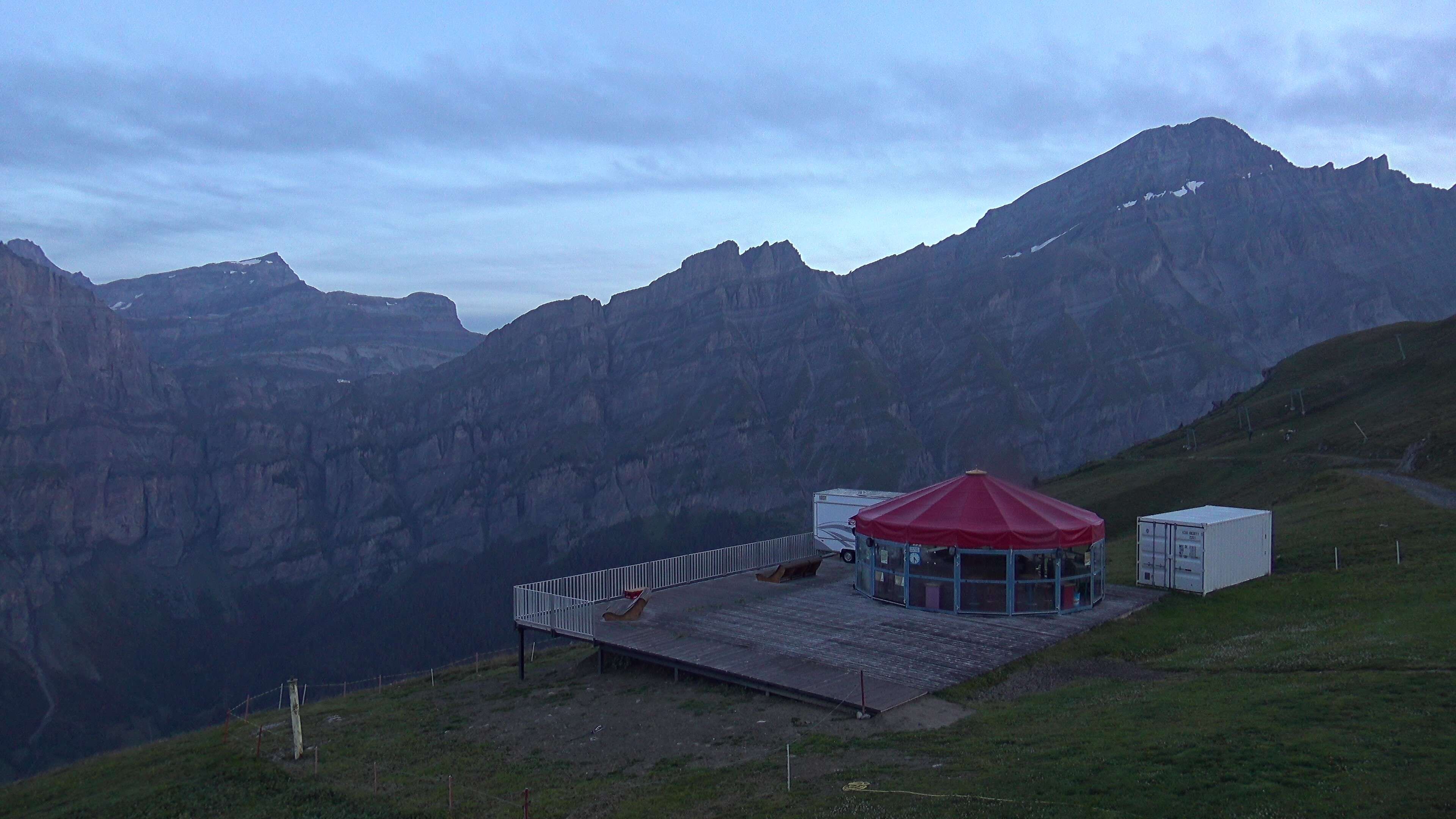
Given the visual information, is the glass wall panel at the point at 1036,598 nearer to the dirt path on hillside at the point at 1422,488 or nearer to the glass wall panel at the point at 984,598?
the glass wall panel at the point at 984,598

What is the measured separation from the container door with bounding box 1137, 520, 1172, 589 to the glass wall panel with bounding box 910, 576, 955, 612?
284 inches

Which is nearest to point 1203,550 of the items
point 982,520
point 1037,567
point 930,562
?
point 1037,567

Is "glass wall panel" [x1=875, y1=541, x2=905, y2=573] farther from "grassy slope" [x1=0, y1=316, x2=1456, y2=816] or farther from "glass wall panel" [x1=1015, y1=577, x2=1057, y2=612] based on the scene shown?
"grassy slope" [x1=0, y1=316, x2=1456, y2=816]

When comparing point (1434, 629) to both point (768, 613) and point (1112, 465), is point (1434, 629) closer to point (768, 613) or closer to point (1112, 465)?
point (768, 613)

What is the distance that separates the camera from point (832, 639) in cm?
2761

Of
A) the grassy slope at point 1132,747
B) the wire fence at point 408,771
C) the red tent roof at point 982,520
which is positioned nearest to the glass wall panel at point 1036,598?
the red tent roof at point 982,520

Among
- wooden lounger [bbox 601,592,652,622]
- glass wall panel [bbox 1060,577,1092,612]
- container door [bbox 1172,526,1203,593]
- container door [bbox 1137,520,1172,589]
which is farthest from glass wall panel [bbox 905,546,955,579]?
wooden lounger [bbox 601,592,652,622]

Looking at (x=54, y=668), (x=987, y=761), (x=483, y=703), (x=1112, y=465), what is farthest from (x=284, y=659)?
(x=987, y=761)

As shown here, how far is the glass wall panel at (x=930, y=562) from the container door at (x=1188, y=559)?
754 centimetres

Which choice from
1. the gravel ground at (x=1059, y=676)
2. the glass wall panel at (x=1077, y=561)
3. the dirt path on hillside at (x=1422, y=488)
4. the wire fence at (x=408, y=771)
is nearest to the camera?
the wire fence at (x=408, y=771)

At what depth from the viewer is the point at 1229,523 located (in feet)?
103

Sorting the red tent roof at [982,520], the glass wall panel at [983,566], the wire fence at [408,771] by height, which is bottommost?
the wire fence at [408,771]

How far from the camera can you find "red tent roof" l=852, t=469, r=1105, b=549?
2942cm

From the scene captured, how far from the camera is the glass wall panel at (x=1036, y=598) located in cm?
2980
